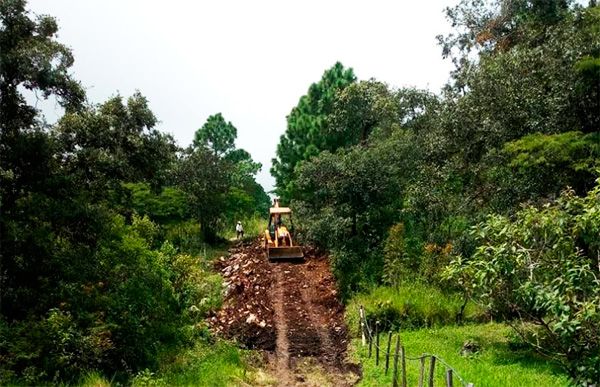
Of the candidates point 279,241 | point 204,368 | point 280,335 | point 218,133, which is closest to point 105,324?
point 204,368

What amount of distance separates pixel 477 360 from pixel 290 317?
7.51 m

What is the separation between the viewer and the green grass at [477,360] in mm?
11781

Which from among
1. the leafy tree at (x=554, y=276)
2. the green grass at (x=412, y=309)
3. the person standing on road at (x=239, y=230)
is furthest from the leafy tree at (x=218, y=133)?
the leafy tree at (x=554, y=276)

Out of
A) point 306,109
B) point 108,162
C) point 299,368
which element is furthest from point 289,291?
point 306,109

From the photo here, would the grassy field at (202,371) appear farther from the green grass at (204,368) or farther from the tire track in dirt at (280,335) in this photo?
the tire track in dirt at (280,335)

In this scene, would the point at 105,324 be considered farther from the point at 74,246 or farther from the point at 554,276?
the point at 554,276

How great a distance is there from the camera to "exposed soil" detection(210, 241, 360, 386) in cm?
1475

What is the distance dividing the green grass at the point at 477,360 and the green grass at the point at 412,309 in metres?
0.65

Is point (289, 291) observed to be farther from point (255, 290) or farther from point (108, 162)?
point (108, 162)

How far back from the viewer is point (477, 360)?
1395 cm

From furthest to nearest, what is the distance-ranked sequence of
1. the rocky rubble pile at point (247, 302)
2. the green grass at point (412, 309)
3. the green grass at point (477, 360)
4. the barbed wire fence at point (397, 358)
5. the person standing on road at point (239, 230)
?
1. the person standing on road at point (239, 230)
2. the green grass at point (412, 309)
3. the rocky rubble pile at point (247, 302)
4. the green grass at point (477, 360)
5. the barbed wire fence at point (397, 358)

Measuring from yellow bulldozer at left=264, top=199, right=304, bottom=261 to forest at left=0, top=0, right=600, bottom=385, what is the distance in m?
2.03

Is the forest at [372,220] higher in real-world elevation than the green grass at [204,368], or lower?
higher

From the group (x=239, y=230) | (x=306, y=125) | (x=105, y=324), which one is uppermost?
(x=306, y=125)
